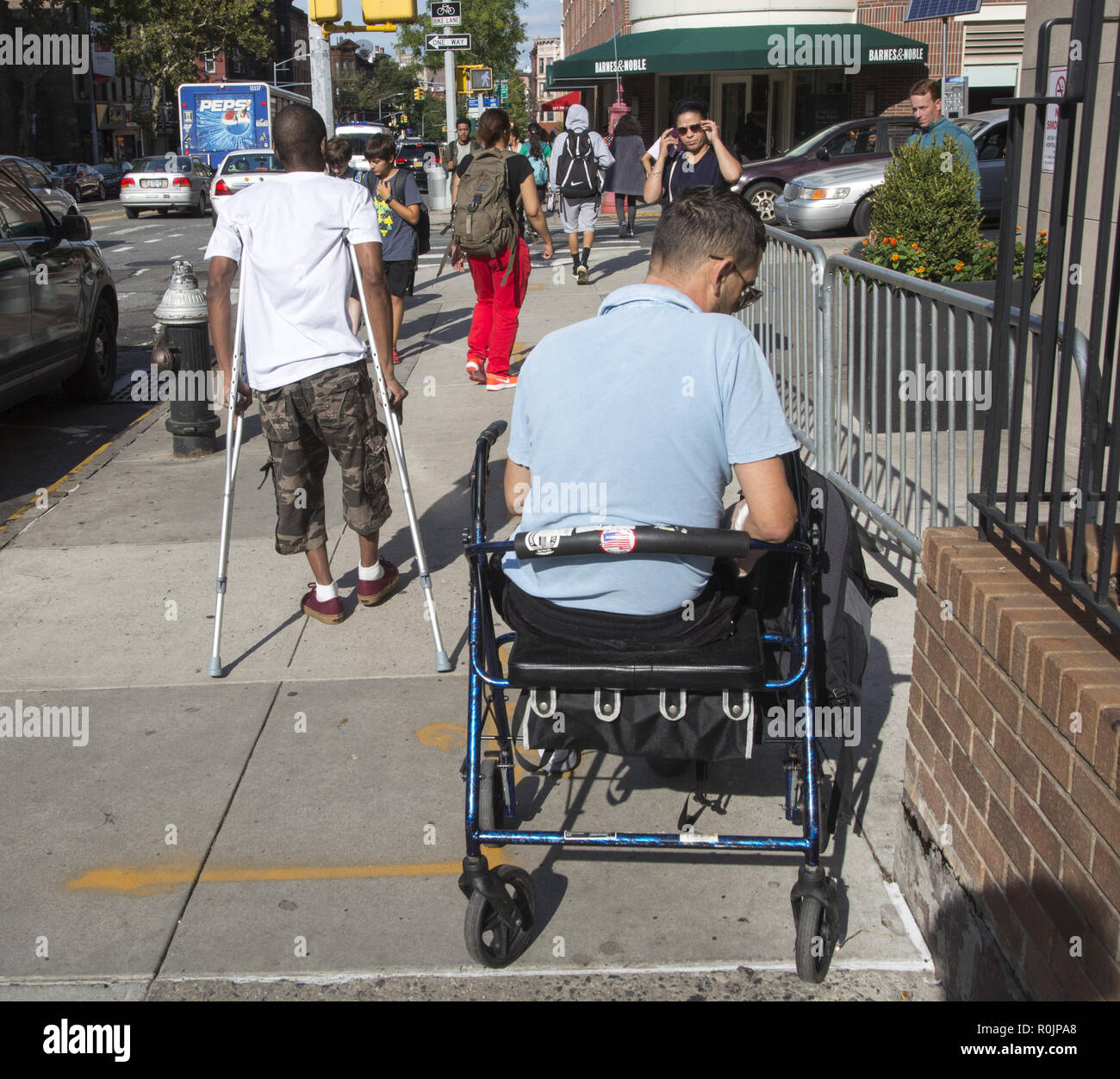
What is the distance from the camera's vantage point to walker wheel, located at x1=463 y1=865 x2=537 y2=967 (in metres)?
2.74

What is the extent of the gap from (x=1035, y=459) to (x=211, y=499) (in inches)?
203

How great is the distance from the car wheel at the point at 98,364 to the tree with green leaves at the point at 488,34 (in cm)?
6494

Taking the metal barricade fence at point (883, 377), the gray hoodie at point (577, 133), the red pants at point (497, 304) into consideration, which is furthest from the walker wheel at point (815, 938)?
the gray hoodie at point (577, 133)

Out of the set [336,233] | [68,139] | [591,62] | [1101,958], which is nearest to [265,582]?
[336,233]

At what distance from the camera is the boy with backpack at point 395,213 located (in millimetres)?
9492

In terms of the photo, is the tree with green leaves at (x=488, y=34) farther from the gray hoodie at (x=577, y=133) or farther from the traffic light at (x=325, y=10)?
the traffic light at (x=325, y=10)

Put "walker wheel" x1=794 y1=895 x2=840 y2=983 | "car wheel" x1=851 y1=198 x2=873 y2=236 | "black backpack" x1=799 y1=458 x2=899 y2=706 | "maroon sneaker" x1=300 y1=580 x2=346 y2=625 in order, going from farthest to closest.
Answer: "car wheel" x1=851 y1=198 x2=873 y2=236 → "maroon sneaker" x1=300 y1=580 x2=346 y2=625 → "black backpack" x1=799 y1=458 x2=899 y2=706 → "walker wheel" x1=794 y1=895 x2=840 y2=983

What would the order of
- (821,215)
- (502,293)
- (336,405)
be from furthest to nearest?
(821,215)
(502,293)
(336,405)

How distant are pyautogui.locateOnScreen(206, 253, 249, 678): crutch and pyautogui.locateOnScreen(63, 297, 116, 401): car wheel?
5.41 metres

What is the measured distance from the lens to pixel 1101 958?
1.92 metres

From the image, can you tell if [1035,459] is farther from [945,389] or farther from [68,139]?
[68,139]
